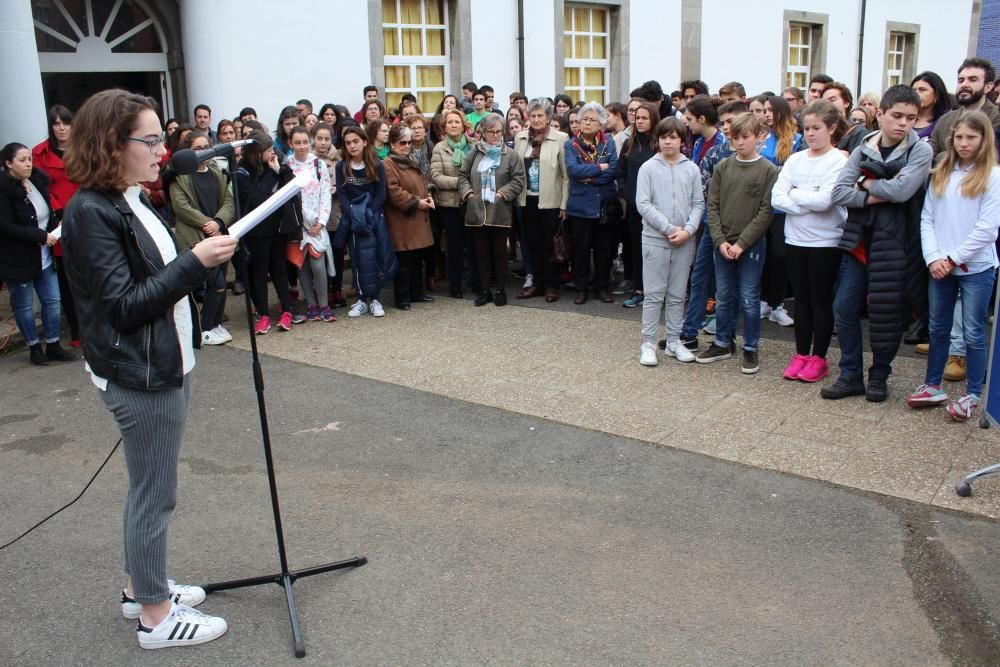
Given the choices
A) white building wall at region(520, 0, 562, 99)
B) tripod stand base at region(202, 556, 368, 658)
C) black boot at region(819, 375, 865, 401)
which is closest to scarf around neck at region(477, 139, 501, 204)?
black boot at region(819, 375, 865, 401)

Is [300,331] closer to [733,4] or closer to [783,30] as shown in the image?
[733,4]

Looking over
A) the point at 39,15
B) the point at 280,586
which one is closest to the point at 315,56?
the point at 39,15

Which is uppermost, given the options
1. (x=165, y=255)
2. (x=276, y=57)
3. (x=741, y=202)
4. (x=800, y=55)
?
(x=800, y=55)

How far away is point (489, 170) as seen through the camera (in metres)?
8.89

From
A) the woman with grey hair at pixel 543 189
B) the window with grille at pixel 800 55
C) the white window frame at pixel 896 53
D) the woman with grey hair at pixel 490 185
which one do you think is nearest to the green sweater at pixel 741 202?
the woman with grey hair at pixel 543 189

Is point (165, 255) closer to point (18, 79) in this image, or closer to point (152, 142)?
point (152, 142)

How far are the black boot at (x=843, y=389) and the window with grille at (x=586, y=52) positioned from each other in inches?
466

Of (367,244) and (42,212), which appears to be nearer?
(42,212)

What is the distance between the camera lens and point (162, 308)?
3.00 m

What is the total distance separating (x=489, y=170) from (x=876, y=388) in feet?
14.2

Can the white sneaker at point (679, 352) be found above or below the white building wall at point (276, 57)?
below

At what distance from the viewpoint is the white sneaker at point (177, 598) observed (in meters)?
3.59

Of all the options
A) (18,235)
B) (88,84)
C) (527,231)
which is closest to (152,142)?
(18,235)

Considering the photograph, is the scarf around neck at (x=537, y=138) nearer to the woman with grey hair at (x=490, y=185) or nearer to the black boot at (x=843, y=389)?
the woman with grey hair at (x=490, y=185)
